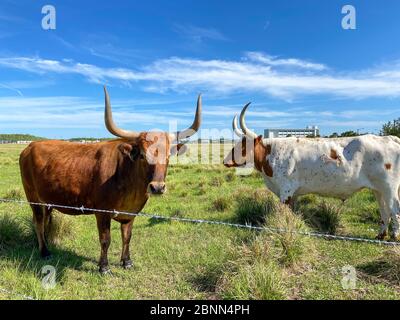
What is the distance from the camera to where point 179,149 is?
5.50 metres

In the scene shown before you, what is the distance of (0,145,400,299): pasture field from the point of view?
14.9 ft

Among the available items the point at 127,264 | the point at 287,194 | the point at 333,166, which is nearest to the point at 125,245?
the point at 127,264

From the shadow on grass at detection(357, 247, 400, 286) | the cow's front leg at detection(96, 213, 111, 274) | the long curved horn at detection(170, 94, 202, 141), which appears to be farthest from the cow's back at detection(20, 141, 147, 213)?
the shadow on grass at detection(357, 247, 400, 286)

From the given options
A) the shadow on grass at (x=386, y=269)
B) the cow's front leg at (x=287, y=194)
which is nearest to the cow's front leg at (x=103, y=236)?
the cow's front leg at (x=287, y=194)

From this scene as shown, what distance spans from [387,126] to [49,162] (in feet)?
54.0

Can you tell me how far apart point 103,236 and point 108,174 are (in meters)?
0.94

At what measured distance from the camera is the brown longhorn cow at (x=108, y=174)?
4.95 m

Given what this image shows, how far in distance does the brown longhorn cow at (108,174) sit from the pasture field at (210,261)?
1.71ft

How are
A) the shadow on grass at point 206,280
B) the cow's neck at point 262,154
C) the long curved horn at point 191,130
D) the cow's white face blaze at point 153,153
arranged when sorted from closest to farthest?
the cow's white face blaze at point 153,153, the shadow on grass at point 206,280, the long curved horn at point 191,130, the cow's neck at point 262,154

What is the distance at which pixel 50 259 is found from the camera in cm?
595

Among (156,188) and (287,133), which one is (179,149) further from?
(287,133)

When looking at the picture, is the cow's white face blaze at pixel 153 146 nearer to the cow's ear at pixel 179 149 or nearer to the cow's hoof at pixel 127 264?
the cow's ear at pixel 179 149
